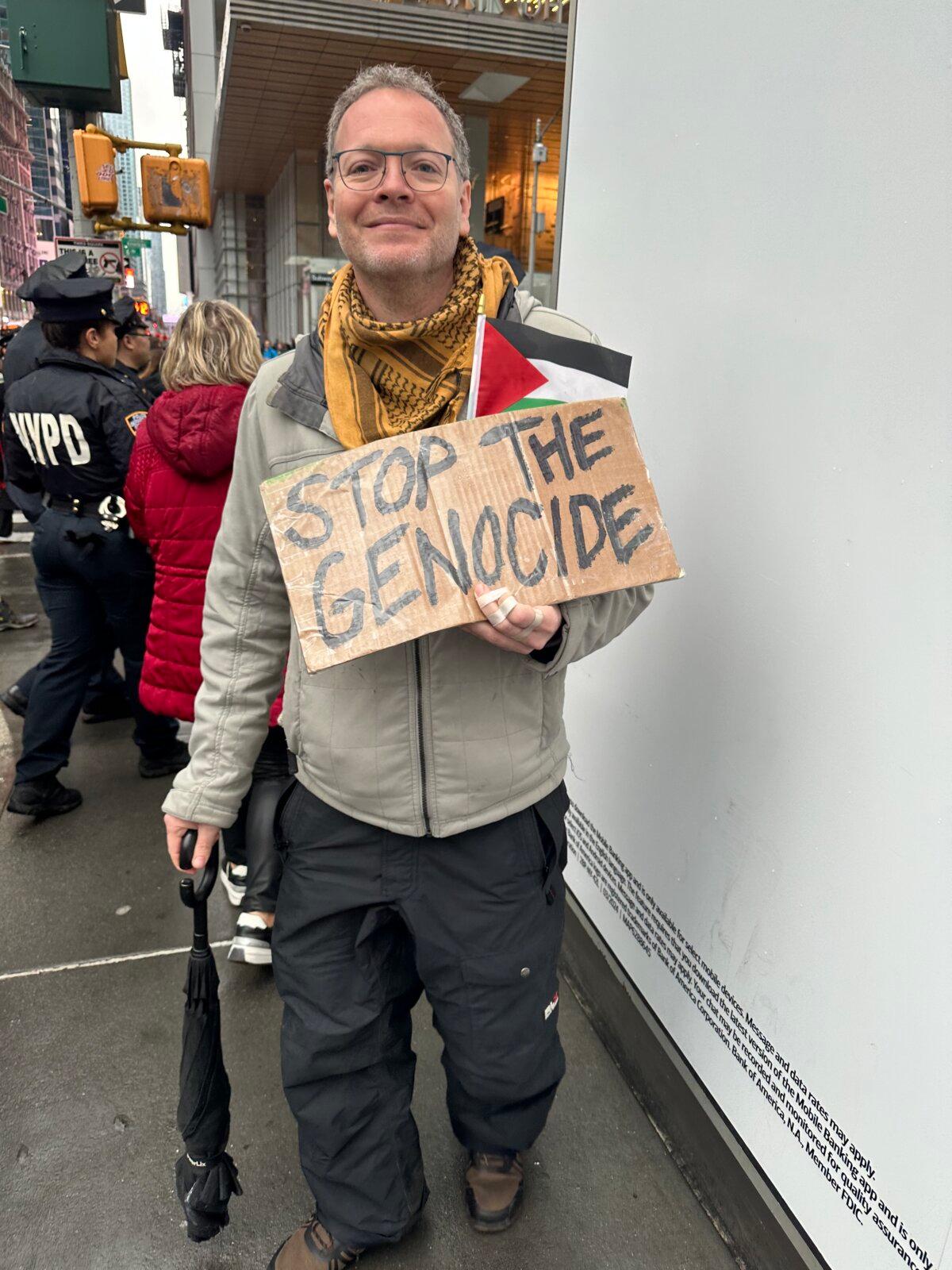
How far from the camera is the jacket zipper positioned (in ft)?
5.26

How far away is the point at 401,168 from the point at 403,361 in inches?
12.3

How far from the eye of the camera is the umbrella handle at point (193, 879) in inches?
69.2

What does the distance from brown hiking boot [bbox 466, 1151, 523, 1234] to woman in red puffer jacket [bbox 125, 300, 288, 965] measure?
104 centimetres

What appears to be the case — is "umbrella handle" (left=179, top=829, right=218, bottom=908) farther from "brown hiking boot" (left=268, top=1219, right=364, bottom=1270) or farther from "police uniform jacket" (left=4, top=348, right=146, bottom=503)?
"police uniform jacket" (left=4, top=348, right=146, bottom=503)

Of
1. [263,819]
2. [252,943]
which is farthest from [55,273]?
[252,943]

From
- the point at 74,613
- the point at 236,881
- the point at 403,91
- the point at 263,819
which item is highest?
the point at 403,91

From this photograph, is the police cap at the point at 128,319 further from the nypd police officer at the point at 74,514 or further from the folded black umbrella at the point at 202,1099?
the folded black umbrella at the point at 202,1099

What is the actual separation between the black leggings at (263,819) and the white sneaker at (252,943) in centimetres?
4

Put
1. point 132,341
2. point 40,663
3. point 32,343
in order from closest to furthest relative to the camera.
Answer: point 40,663, point 32,343, point 132,341

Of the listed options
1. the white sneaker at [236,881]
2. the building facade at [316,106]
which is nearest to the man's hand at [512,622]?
the white sneaker at [236,881]

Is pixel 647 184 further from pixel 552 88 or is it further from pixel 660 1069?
pixel 552 88

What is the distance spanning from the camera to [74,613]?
394cm

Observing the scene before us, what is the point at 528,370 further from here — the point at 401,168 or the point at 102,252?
the point at 102,252

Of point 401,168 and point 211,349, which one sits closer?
point 401,168
